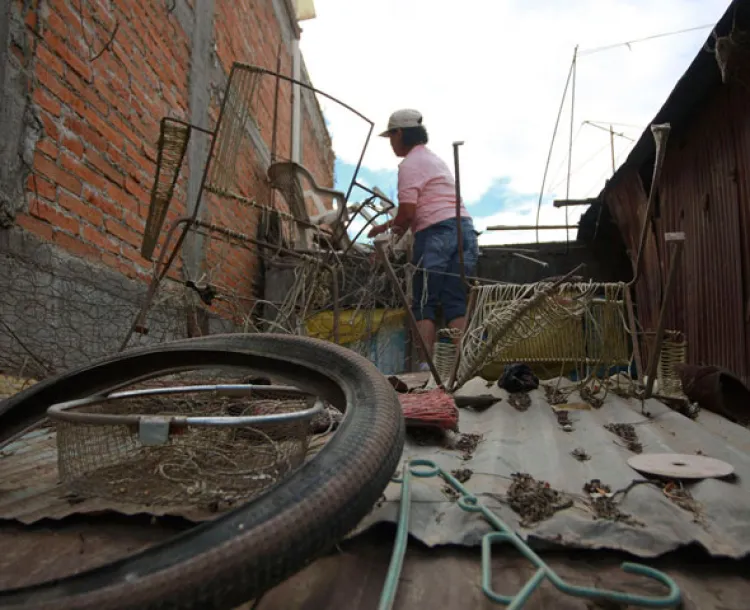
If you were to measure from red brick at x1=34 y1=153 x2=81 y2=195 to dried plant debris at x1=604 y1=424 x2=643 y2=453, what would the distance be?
10.1ft

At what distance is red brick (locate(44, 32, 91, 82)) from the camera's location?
2705mm

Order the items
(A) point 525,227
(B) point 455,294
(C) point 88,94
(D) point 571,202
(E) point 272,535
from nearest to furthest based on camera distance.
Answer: (E) point 272,535, (C) point 88,94, (B) point 455,294, (D) point 571,202, (A) point 525,227

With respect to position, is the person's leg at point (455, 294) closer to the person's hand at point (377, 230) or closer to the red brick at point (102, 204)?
the person's hand at point (377, 230)

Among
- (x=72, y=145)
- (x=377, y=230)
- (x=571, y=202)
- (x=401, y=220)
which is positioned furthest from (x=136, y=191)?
(x=571, y=202)

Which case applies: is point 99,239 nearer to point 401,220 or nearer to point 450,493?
point 401,220

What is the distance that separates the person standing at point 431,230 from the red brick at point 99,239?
2.09 metres

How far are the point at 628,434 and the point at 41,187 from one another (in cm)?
309

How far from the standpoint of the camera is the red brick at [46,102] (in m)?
2.61

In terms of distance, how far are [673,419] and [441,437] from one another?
1152 mm

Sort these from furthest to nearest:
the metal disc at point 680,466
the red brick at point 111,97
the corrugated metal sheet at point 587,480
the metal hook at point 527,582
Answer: the red brick at point 111,97, the metal disc at point 680,466, the corrugated metal sheet at point 587,480, the metal hook at point 527,582

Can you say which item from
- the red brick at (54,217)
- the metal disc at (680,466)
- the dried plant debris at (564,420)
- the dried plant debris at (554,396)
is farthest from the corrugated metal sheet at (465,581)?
the red brick at (54,217)

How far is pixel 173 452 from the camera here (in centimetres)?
143

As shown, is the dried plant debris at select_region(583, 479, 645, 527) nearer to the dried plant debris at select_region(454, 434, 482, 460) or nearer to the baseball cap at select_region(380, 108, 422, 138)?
the dried plant debris at select_region(454, 434, 482, 460)

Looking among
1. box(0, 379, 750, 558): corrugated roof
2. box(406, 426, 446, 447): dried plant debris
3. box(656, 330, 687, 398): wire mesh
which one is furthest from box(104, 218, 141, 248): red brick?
box(656, 330, 687, 398): wire mesh
